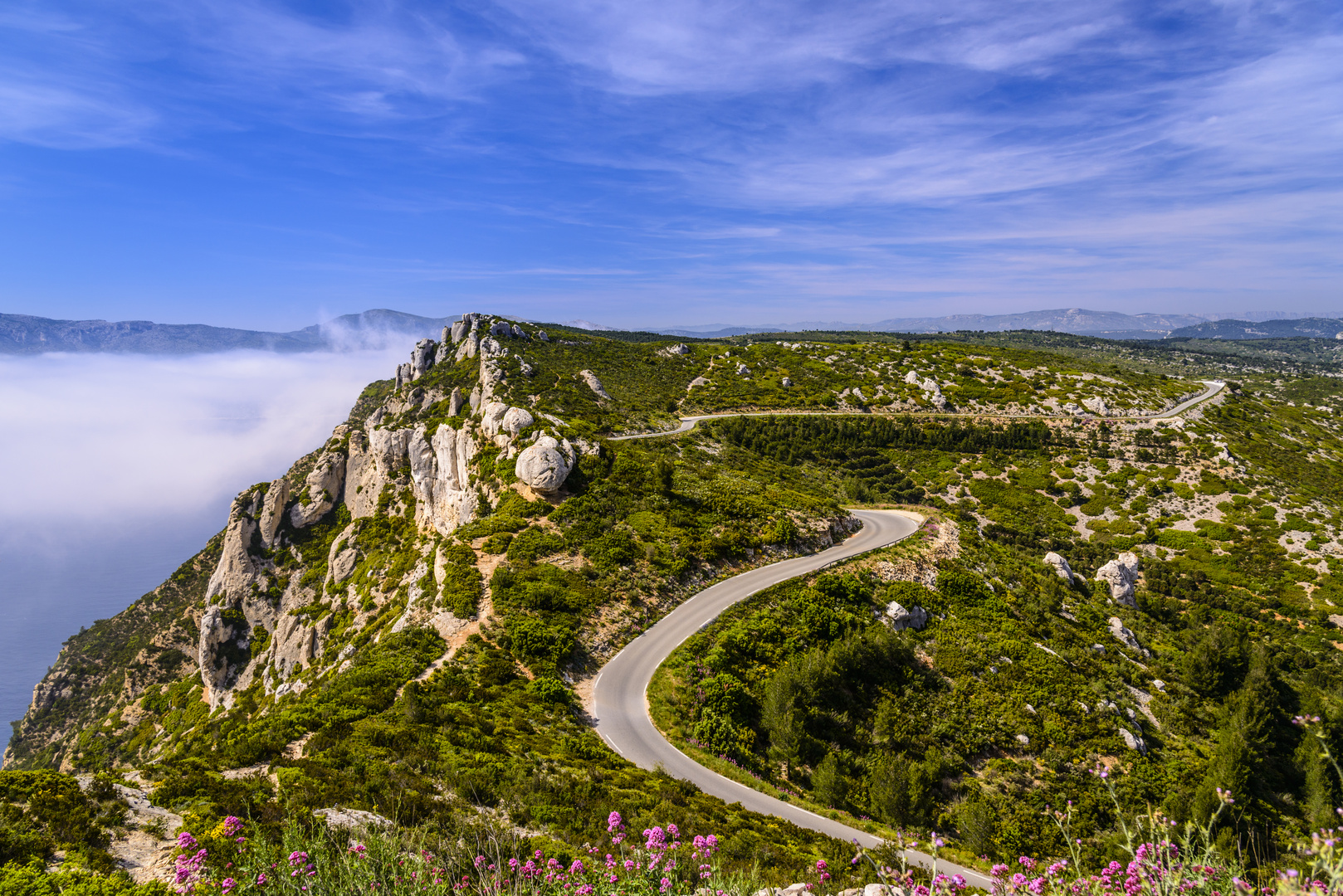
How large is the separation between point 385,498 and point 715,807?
59.4 meters

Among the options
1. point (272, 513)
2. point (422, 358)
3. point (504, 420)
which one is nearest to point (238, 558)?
point (272, 513)

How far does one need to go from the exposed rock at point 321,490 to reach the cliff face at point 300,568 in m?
0.15

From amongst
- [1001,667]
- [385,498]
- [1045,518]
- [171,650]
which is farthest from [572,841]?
[171,650]

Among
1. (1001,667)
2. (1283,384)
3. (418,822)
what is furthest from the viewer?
(1283,384)

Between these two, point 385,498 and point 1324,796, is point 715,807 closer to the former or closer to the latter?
point 1324,796

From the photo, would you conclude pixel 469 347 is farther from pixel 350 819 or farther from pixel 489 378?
pixel 350 819

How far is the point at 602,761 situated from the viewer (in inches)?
835

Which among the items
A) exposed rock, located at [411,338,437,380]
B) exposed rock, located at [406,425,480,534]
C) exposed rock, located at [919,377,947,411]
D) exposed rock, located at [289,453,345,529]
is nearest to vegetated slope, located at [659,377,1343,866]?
exposed rock, located at [406,425,480,534]

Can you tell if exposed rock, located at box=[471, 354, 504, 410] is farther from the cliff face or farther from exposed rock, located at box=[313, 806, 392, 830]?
exposed rock, located at box=[313, 806, 392, 830]

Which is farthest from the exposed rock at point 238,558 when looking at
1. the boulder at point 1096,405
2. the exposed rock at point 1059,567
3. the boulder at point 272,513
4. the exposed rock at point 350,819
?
the boulder at point 1096,405

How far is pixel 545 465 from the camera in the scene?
44281 mm

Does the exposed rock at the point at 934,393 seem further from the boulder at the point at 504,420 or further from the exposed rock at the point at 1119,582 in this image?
the boulder at the point at 504,420

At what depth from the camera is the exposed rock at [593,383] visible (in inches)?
3565

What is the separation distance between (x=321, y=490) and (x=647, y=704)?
2597 inches
